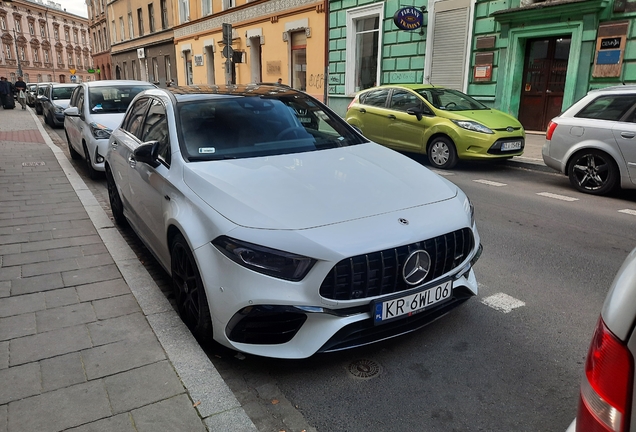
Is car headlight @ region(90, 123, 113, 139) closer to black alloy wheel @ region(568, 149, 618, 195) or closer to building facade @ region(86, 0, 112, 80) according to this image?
black alloy wheel @ region(568, 149, 618, 195)

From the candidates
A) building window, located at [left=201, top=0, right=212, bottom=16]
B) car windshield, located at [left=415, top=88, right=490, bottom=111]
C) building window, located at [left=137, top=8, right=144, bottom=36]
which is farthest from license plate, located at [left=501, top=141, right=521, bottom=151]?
building window, located at [left=137, top=8, right=144, bottom=36]

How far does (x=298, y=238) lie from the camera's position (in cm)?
249

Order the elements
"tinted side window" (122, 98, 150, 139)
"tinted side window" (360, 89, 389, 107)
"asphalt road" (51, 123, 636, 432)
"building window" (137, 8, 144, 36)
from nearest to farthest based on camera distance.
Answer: "asphalt road" (51, 123, 636, 432) → "tinted side window" (122, 98, 150, 139) → "tinted side window" (360, 89, 389, 107) → "building window" (137, 8, 144, 36)

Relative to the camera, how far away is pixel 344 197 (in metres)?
2.85

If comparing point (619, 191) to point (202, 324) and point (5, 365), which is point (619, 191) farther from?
point (5, 365)

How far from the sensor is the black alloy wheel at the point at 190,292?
2830 millimetres

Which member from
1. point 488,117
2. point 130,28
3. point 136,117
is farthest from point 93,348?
point 130,28

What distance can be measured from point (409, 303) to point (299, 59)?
65.9ft

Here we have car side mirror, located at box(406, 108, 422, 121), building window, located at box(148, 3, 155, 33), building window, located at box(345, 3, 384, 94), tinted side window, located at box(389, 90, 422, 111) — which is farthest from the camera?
building window, located at box(148, 3, 155, 33)

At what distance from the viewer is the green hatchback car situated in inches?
356

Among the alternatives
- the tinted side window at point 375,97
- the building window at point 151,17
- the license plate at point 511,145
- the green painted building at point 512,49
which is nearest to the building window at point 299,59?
the green painted building at point 512,49

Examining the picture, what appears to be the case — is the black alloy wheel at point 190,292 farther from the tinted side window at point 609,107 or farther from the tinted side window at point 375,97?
the tinted side window at point 375,97

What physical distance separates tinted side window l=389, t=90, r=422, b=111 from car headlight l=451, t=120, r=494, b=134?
1059mm

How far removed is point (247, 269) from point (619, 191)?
721 centimetres
